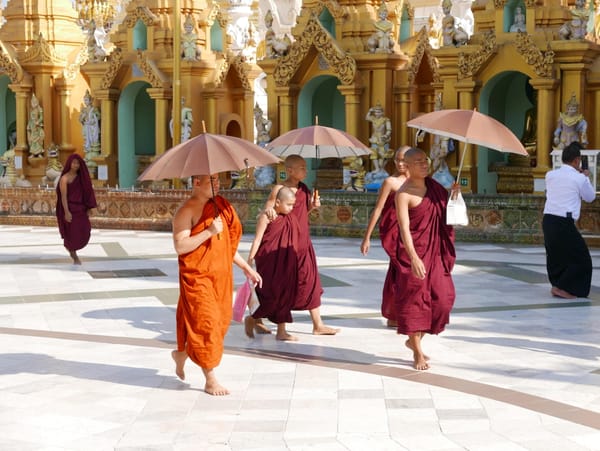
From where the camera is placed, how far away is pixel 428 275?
822 cm

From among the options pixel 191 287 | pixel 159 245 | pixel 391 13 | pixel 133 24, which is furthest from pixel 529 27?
pixel 191 287

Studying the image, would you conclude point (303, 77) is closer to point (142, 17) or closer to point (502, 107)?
point (502, 107)

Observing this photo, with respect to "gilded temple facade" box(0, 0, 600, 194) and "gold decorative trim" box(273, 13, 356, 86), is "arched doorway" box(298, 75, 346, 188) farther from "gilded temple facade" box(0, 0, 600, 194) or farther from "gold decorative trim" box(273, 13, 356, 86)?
"gold decorative trim" box(273, 13, 356, 86)

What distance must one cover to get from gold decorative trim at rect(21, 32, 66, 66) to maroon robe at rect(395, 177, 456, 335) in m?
20.5

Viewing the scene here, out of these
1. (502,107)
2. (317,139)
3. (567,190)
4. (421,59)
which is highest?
(421,59)

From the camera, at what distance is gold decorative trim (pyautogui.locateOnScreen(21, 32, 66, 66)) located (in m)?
27.0

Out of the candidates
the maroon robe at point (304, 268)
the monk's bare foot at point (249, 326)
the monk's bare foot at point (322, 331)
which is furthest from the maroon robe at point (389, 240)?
the monk's bare foot at point (249, 326)

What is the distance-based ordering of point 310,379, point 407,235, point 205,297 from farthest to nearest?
point 407,235
point 310,379
point 205,297

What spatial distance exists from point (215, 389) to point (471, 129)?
2.95m

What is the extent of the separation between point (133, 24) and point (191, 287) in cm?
1873

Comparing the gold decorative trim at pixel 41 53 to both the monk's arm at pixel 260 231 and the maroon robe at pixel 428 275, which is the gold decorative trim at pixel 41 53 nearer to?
the monk's arm at pixel 260 231

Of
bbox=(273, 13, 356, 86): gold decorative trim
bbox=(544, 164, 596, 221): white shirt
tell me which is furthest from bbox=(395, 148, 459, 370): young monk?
bbox=(273, 13, 356, 86): gold decorative trim

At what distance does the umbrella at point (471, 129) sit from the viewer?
839cm

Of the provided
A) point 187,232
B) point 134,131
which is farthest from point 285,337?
point 134,131
